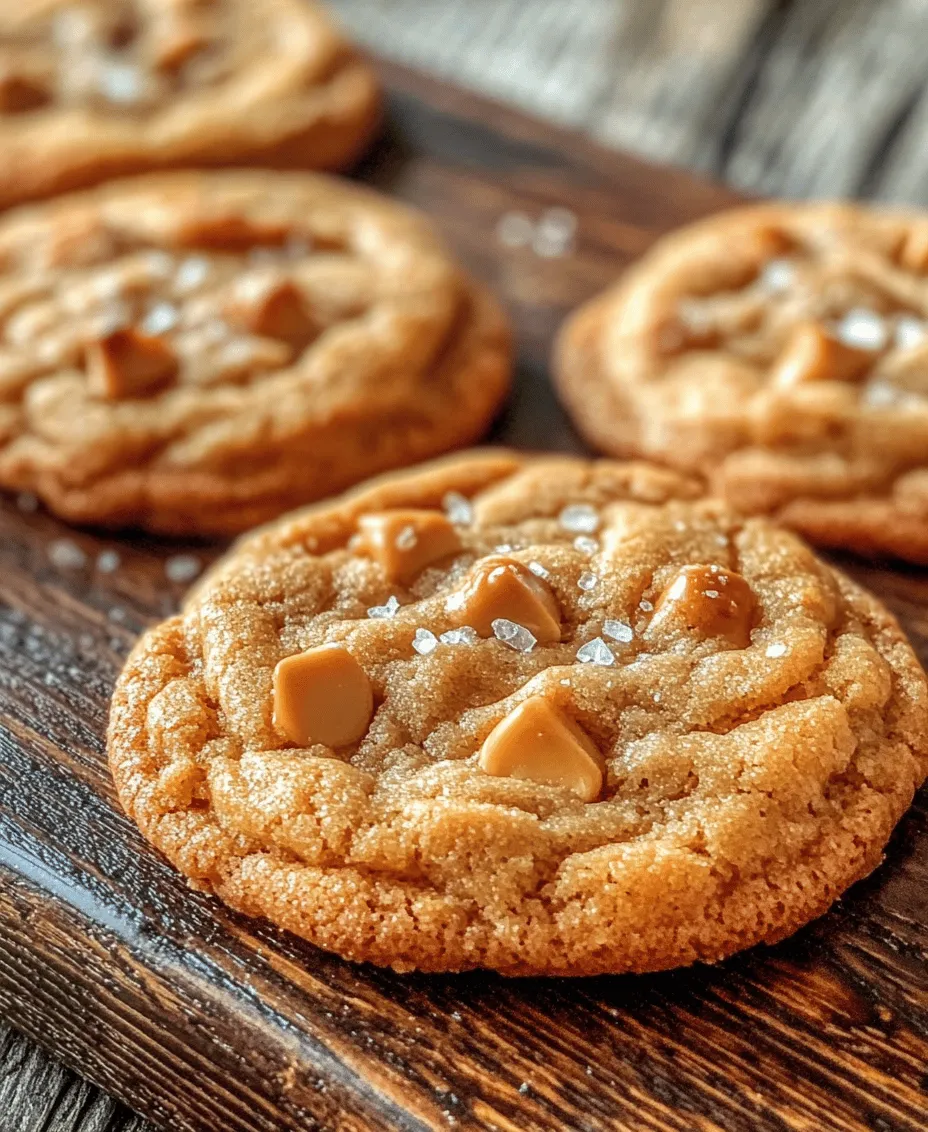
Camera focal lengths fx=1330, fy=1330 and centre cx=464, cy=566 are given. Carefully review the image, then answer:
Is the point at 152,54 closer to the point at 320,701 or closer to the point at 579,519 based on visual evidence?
the point at 579,519

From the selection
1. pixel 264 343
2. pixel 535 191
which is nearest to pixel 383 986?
pixel 264 343

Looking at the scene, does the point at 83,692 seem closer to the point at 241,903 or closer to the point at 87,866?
the point at 87,866

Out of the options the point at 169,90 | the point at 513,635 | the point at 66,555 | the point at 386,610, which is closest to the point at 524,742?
the point at 513,635

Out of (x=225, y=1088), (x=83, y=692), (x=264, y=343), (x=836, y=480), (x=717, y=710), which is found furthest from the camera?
(x=264, y=343)

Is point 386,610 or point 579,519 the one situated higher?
point 579,519

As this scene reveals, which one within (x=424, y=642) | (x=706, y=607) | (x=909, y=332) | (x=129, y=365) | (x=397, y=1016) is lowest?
(x=397, y=1016)

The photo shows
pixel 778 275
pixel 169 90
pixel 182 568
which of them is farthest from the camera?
pixel 169 90

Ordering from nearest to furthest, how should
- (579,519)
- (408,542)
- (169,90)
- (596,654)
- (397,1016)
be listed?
(397,1016) → (596,654) → (408,542) → (579,519) → (169,90)
